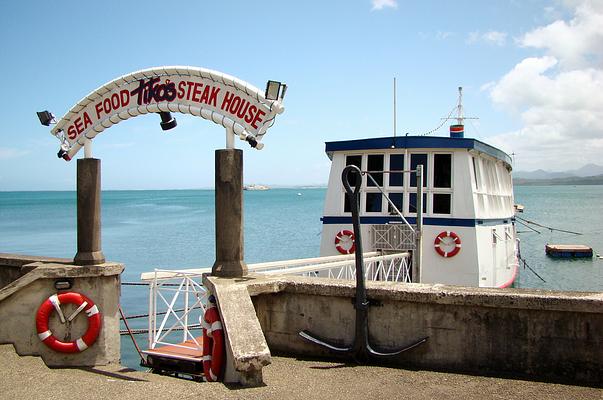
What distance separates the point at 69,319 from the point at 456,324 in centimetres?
544

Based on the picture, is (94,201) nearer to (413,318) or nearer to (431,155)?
(413,318)

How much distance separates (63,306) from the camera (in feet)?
28.6

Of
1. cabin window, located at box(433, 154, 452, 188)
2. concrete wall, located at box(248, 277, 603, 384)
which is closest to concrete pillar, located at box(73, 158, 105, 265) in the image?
concrete wall, located at box(248, 277, 603, 384)

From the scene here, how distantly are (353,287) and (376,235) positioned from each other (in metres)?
8.13

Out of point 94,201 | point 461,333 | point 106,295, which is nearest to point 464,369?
point 461,333

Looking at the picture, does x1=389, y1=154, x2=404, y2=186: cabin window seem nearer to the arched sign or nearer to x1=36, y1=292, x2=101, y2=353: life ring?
the arched sign

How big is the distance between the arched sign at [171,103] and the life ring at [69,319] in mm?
2509

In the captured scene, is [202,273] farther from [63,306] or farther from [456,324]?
[456,324]

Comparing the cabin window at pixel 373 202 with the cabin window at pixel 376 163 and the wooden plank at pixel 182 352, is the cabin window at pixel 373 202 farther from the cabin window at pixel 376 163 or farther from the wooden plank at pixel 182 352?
the wooden plank at pixel 182 352

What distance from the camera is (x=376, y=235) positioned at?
15.5 meters

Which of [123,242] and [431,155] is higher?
[431,155]

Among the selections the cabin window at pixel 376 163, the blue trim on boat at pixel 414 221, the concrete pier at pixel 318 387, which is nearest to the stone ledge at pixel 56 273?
the concrete pier at pixel 318 387

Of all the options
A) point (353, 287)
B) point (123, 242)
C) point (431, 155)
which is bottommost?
point (123, 242)

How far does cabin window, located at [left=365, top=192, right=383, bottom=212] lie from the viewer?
53.2 feet
